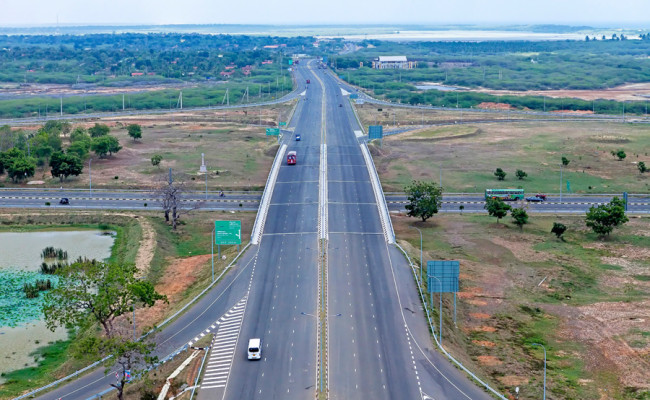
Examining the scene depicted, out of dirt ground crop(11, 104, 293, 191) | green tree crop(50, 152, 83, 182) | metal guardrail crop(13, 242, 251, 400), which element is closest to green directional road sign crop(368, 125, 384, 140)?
dirt ground crop(11, 104, 293, 191)

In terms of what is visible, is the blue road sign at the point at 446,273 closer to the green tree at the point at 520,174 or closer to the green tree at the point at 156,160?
the green tree at the point at 520,174

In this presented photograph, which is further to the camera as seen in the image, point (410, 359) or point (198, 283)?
point (198, 283)

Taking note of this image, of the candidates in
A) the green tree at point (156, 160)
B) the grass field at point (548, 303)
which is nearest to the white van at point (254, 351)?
the grass field at point (548, 303)

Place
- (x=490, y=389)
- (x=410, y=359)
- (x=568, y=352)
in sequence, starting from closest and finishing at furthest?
(x=490, y=389)
(x=410, y=359)
(x=568, y=352)

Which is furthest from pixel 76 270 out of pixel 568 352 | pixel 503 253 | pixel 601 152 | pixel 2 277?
pixel 601 152

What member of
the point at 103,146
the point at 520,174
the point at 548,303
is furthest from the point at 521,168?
Answer: the point at 103,146

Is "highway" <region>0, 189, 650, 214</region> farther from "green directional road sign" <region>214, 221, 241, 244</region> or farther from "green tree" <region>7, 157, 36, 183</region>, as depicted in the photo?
"green directional road sign" <region>214, 221, 241, 244</region>

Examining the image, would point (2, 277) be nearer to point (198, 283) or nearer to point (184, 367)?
point (198, 283)

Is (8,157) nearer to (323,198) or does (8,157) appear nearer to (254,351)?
(323,198)
